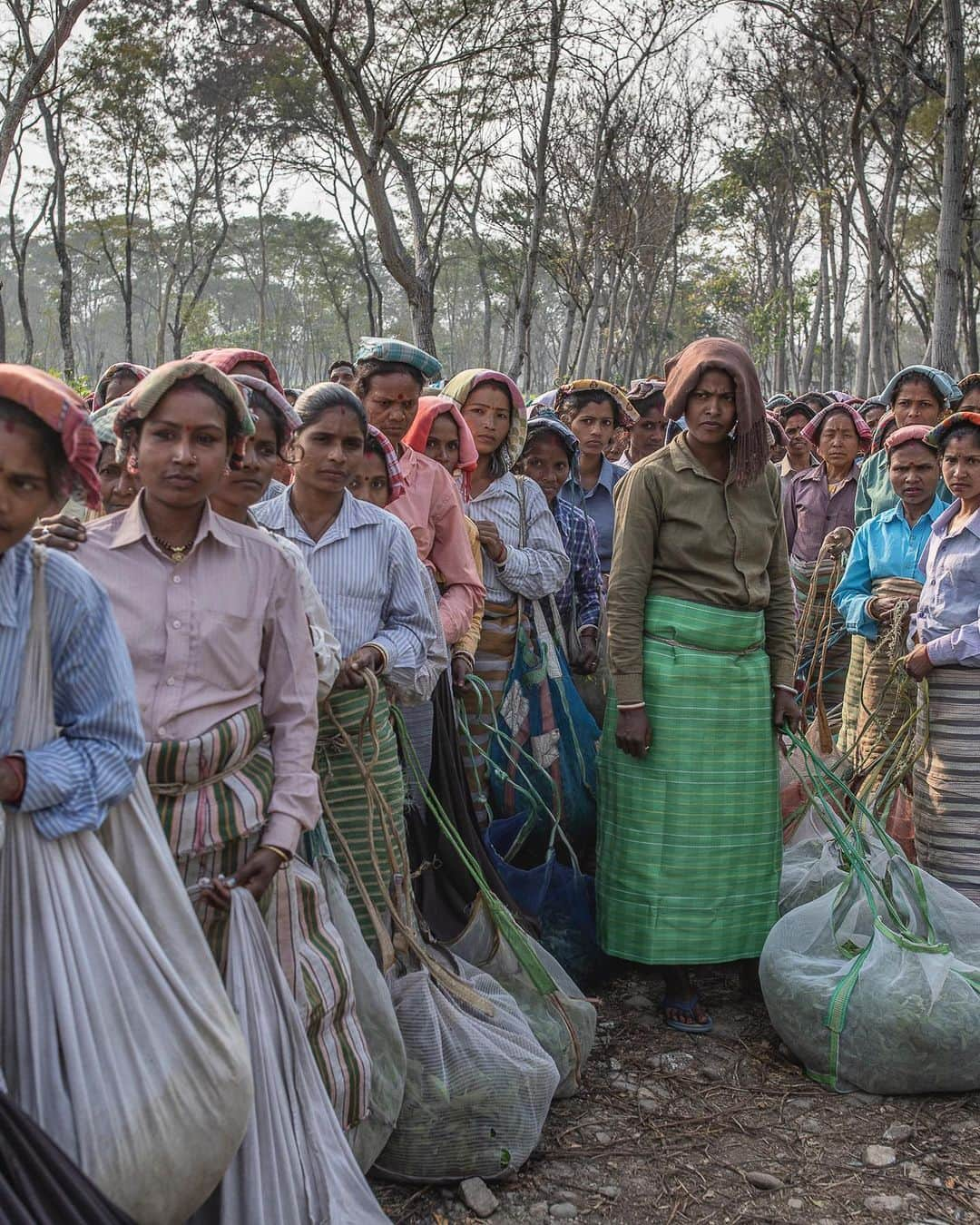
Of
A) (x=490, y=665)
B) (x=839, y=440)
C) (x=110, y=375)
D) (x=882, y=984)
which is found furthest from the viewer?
(x=839, y=440)

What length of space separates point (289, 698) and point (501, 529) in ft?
6.42

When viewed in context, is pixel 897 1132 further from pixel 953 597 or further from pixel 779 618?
pixel 953 597

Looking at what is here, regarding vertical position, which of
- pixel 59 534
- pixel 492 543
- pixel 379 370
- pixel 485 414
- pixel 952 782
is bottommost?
pixel 952 782

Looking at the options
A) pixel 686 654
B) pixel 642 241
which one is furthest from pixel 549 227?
pixel 686 654

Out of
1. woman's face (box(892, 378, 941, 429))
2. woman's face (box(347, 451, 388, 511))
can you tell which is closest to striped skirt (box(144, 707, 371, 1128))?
woman's face (box(347, 451, 388, 511))

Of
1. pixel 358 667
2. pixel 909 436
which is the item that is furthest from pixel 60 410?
pixel 909 436

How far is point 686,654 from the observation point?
3459mm

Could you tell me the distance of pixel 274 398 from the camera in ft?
8.71

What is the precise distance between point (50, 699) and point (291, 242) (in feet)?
132

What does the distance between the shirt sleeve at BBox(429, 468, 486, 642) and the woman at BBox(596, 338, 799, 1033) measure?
0.45 m

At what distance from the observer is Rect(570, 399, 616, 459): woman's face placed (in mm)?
5098

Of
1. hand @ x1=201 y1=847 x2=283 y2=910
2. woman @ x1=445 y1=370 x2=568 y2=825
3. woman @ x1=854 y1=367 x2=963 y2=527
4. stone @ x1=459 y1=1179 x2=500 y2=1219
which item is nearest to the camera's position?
hand @ x1=201 y1=847 x2=283 y2=910

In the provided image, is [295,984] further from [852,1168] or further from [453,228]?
[453,228]

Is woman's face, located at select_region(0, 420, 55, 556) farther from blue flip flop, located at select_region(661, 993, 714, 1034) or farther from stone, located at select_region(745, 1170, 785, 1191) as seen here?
blue flip flop, located at select_region(661, 993, 714, 1034)
